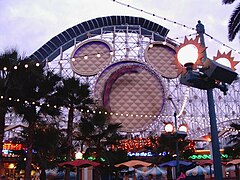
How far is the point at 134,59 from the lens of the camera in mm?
38188

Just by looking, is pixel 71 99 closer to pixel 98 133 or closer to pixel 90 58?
pixel 98 133

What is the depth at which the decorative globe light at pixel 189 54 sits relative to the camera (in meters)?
3.86

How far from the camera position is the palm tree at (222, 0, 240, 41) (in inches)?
364

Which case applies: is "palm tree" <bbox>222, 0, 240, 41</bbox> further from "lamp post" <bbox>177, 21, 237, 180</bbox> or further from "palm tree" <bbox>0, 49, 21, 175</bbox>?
"palm tree" <bbox>0, 49, 21, 175</bbox>

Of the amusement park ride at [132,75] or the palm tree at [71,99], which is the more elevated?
the amusement park ride at [132,75]

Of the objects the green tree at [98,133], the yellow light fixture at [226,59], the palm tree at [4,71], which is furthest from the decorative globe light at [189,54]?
the green tree at [98,133]

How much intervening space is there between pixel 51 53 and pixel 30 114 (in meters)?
27.8

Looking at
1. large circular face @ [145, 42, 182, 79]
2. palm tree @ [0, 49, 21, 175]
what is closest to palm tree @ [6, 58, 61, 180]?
palm tree @ [0, 49, 21, 175]

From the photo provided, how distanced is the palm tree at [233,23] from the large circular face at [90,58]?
2819 cm

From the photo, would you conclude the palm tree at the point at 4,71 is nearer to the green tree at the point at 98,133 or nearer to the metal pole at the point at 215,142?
the green tree at the point at 98,133

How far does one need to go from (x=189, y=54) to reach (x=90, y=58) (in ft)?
115

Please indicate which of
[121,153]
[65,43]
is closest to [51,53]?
[65,43]

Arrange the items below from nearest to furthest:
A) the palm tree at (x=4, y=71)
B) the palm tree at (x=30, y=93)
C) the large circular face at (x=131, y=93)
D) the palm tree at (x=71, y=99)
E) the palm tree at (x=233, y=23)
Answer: the palm tree at (x=233, y=23) → the palm tree at (x=4, y=71) → the palm tree at (x=30, y=93) → the palm tree at (x=71, y=99) → the large circular face at (x=131, y=93)

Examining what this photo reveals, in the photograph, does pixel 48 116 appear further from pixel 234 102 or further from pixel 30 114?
pixel 234 102
